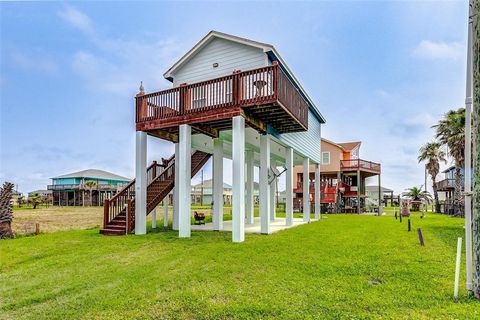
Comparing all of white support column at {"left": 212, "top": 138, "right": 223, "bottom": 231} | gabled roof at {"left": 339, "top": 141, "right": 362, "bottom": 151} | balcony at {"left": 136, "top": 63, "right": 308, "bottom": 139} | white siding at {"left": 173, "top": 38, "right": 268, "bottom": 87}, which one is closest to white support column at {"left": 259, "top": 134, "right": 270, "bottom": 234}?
balcony at {"left": 136, "top": 63, "right": 308, "bottom": 139}

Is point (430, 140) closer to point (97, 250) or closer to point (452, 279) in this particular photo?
point (452, 279)

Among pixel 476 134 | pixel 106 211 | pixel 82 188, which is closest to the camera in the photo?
pixel 476 134

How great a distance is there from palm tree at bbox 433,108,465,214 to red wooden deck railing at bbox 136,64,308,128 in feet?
53.7

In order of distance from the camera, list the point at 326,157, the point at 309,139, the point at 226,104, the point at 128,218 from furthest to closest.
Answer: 1. the point at 326,157
2. the point at 309,139
3. the point at 128,218
4. the point at 226,104

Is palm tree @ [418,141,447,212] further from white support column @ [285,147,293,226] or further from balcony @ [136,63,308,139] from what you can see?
balcony @ [136,63,308,139]

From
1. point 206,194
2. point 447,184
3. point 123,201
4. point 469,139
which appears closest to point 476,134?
point 469,139

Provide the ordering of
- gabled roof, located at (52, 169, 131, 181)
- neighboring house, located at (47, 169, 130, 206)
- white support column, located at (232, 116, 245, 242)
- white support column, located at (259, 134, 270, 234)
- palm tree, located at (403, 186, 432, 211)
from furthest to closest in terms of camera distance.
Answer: gabled roof, located at (52, 169, 131, 181) → neighboring house, located at (47, 169, 130, 206) → palm tree, located at (403, 186, 432, 211) → white support column, located at (259, 134, 270, 234) → white support column, located at (232, 116, 245, 242)

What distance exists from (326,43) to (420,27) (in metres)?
4.54

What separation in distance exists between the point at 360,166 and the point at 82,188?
149 ft

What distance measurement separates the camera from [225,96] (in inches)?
395

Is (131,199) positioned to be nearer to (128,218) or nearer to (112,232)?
(128,218)

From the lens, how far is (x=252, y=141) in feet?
47.1

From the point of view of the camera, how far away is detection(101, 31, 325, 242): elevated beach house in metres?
9.55

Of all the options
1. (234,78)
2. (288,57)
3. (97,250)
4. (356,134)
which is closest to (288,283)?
(97,250)
